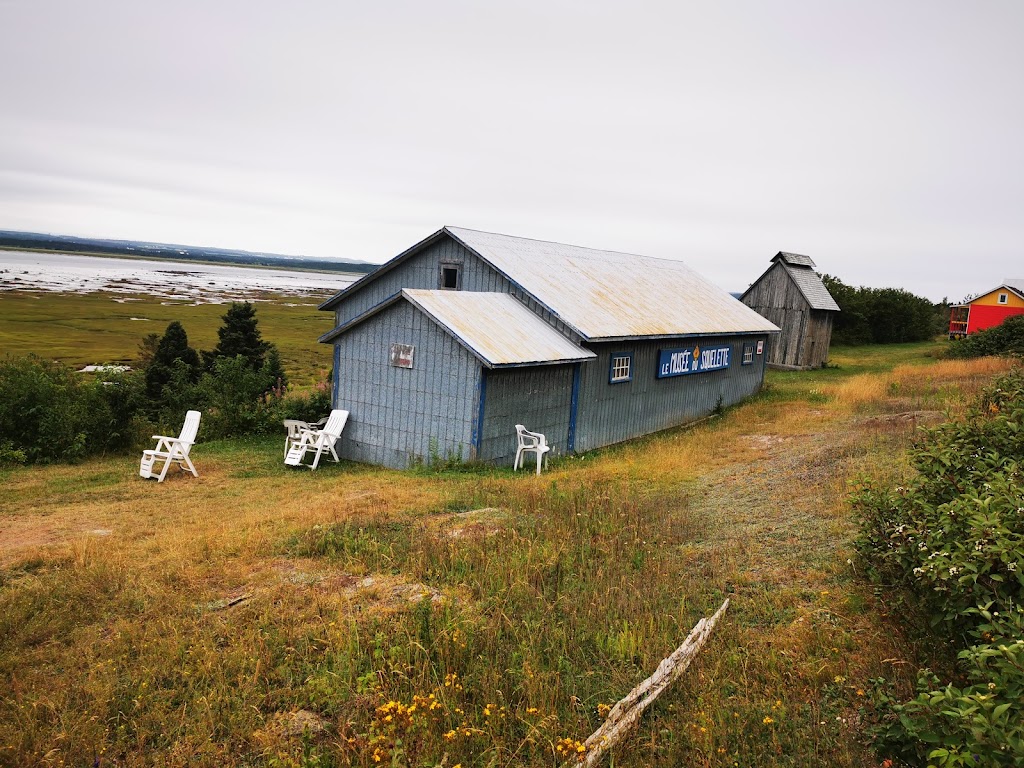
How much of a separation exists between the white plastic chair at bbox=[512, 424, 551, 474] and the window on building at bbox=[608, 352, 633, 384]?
11.2ft

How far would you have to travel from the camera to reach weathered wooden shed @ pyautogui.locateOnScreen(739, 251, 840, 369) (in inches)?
1484

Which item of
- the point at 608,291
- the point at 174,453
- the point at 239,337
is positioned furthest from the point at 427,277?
the point at 239,337

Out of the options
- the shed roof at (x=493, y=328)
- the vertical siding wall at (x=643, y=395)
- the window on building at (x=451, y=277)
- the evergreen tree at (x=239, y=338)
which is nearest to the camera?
the shed roof at (x=493, y=328)

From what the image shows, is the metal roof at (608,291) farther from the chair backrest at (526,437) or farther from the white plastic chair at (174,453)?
the white plastic chair at (174,453)

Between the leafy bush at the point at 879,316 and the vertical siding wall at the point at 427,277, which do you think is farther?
the leafy bush at the point at 879,316

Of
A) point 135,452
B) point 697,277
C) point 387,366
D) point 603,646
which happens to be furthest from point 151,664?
point 697,277

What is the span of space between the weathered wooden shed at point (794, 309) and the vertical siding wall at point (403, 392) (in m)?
27.6

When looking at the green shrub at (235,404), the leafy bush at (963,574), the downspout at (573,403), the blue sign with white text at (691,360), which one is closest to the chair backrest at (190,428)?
the green shrub at (235,404)

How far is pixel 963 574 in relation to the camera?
170 inches

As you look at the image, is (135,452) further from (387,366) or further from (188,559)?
(188,559)

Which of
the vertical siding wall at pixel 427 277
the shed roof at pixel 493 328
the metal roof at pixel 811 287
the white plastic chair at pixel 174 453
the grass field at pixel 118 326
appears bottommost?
the grass field at pixel 118 326

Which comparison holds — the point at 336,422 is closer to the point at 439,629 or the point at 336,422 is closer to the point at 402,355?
the point at 402,355

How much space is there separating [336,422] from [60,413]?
6679 millimetres

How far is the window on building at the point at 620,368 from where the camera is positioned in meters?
18.2
